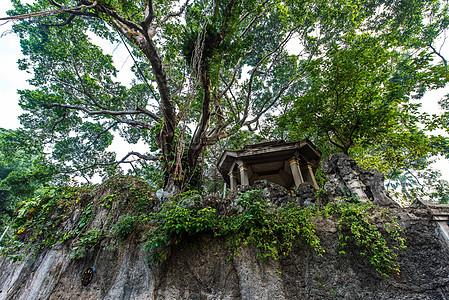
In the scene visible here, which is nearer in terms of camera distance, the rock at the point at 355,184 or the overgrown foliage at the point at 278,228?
the overgrown foliage at the point at 278,228

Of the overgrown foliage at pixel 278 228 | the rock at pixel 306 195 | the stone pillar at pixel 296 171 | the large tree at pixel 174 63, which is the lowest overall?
the overgrown foliage at pixel 278 228

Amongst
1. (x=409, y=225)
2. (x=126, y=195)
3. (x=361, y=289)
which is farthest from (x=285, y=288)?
(x=126, y=195)

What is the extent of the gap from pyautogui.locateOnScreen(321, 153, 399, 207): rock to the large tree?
4.12 metres

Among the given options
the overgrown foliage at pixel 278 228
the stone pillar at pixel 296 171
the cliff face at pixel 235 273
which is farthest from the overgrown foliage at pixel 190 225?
the stone pillar at pixel 296 171

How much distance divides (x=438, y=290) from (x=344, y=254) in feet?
3.55

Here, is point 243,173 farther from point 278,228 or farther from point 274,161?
point 278,228

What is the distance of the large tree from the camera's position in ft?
19.7

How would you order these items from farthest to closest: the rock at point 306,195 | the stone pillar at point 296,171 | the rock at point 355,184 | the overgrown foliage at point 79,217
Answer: the stone pillar at point 296,171 < the overgrown foliage at point 79,217 < the rock at point 306,195 < the rock at point 355,184

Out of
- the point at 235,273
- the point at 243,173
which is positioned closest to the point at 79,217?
the point at 235,273

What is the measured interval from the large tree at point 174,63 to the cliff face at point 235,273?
2998 millimetres

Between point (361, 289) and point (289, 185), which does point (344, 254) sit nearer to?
point (361, 289)

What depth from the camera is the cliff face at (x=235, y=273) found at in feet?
9.20

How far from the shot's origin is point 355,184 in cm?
369

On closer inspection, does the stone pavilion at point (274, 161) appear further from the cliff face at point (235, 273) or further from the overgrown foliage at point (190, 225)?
the cliff face at point (235, 273)
